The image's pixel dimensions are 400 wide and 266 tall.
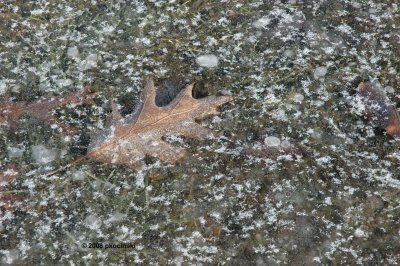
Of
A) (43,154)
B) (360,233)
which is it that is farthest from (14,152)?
(360,233)

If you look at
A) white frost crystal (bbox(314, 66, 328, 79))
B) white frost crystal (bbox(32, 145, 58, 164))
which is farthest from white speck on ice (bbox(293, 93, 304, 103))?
white frost crystal (bbox(32, 145, 58, 164))

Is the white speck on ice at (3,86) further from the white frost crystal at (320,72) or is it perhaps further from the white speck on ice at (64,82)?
the white frost crystal at (320,72)

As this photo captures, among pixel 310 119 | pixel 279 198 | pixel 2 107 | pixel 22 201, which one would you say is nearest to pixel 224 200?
pixel 279 198

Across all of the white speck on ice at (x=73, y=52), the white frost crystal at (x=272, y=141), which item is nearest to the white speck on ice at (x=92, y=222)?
the white frost crystal at (x=272, y=141)

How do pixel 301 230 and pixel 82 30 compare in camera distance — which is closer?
pixel 301 230

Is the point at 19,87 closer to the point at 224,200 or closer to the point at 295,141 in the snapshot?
the point at 224,200
